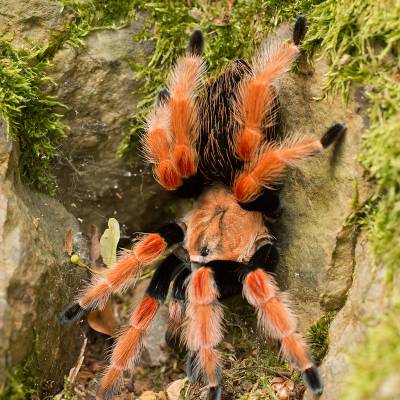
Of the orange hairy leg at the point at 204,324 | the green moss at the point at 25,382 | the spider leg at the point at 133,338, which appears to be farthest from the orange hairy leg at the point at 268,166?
the green moss at the point at 25,382

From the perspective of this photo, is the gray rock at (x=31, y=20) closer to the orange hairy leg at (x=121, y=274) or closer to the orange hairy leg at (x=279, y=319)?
the orange hairy leg at (x=121, y=274)

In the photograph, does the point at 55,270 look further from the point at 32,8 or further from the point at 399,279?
the point at 399,279

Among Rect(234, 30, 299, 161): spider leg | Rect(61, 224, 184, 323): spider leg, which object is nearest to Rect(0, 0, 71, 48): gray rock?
Rect(234, 30, 299, 161): spider leg

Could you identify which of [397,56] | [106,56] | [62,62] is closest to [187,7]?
[106,56]

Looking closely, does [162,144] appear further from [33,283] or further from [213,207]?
[33,283]

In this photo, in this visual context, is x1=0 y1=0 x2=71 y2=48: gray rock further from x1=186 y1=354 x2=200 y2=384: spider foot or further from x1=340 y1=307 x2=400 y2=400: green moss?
x1=340 y1=307 x2=400 y2=400: green moss

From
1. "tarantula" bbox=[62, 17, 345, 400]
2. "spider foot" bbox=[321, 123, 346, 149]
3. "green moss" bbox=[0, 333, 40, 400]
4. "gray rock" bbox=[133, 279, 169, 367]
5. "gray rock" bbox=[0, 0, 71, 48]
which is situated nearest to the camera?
"green moss" bbox=[0, 333, 40, 400]
